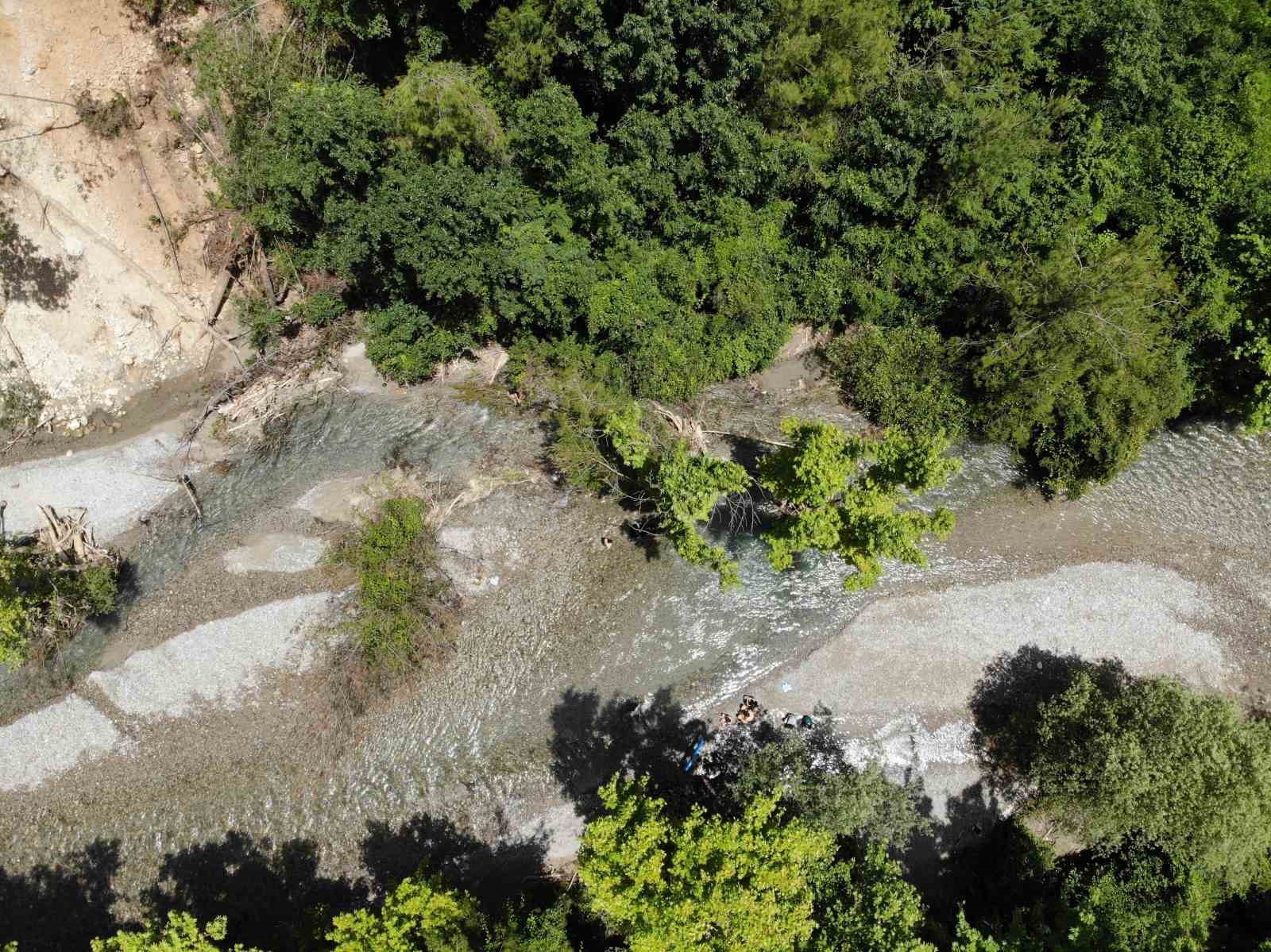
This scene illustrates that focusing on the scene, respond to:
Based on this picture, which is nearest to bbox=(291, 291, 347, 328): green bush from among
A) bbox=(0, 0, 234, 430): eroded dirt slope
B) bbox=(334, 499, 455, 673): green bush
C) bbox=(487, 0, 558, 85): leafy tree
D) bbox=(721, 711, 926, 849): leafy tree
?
bbox=(0, 0, 234, 430): eroded dirt slope

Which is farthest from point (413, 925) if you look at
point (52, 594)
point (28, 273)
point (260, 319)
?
point (28, 273)

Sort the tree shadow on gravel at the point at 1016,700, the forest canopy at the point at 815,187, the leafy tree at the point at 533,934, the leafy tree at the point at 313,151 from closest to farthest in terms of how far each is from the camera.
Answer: the leafy tree at the point at 533,934 < the leafy tree at the point at 313,151 < the forest canopy at the point at 815,187 < the tree shadow on gravel at the point at 1016,700

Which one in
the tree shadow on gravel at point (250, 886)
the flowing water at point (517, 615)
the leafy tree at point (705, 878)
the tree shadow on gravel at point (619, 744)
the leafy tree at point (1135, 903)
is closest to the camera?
the leafy tree at point (705, 878)

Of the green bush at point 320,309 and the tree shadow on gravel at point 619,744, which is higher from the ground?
the green bush at point 320,309

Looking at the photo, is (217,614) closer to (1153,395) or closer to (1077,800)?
(1077,800)

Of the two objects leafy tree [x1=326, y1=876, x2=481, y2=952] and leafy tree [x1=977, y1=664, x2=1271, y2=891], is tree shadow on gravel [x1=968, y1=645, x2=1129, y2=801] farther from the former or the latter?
leafy tree [x1=326, y1=876, x2=481, y2=952]

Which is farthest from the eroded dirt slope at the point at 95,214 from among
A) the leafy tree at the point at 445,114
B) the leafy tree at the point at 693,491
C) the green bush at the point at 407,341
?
the leafy tree at the point at 693,491

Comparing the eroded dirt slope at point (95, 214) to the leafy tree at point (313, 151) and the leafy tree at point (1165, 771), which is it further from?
the leafy tree at point (1165, 771)

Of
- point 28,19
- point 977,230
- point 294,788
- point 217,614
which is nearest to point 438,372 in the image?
point 217,614
